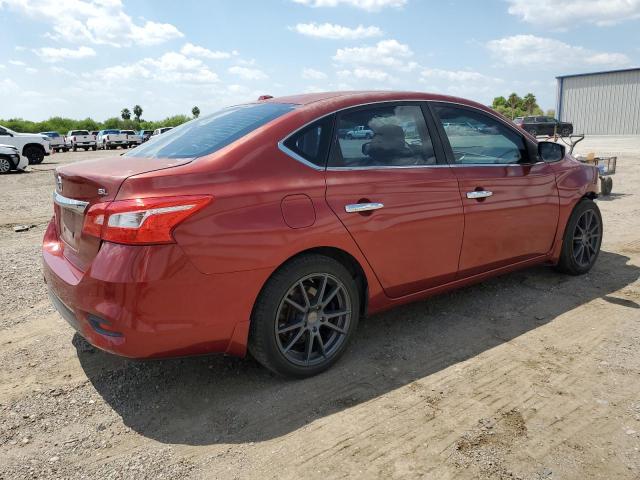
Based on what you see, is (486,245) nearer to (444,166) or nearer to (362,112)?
(444,166)

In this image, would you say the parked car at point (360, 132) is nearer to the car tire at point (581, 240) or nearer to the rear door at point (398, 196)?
the rear door at point (398, 196)

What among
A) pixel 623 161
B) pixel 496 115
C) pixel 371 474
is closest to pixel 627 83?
pixel 623 161

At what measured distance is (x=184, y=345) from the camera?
2688 mm

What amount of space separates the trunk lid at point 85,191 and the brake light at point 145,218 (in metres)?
0.11

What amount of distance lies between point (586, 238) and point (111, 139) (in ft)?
135

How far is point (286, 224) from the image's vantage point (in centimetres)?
283

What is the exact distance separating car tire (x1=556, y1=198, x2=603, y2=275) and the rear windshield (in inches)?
116

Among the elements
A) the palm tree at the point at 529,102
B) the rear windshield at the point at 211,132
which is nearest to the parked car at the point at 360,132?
the rear windshield at the point at 211,132

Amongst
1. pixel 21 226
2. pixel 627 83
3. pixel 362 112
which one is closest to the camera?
pixel 362 112

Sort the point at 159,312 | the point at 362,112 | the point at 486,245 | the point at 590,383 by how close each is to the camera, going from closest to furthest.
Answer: the point at 159,312 → the point at 590,383 → the point at 362,112 → the point at 486,245

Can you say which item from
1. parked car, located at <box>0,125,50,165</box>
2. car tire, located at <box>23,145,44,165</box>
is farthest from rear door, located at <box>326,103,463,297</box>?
car tire, located at <box>23,145,44,165</box>

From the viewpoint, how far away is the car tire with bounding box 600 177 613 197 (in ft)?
31.6

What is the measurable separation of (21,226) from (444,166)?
692 cm

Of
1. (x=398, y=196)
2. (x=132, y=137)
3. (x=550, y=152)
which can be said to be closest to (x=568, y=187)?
(x=550, y=152)
